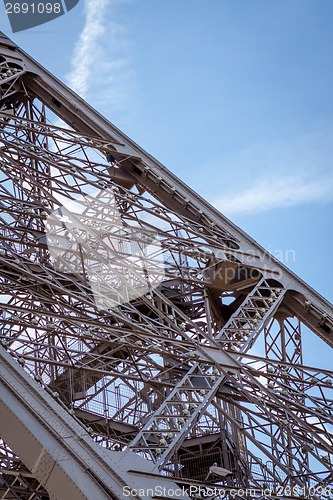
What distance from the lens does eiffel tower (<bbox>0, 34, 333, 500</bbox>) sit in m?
13.2

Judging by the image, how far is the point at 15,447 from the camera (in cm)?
1245

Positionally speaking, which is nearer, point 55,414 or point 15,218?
point 55,414

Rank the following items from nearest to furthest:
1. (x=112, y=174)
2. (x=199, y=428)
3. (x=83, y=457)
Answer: (x=83, y=457) < (x=199, y=428) < (x=112, y=174)

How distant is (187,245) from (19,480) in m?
7.10

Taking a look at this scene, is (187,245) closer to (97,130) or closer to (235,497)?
(97,130)

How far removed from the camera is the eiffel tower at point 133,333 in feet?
43.4

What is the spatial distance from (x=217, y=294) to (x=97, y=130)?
580 centimetres

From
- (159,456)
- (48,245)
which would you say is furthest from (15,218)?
(159,456)

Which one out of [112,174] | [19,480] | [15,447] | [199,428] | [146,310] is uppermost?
[112,174]

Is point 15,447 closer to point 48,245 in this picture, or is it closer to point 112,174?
point 48,245

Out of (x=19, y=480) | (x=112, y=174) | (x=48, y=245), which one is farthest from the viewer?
(x=112, y=174)

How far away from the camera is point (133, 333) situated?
683 inches

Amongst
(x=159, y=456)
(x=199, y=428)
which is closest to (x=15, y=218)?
(x=199, y=428)

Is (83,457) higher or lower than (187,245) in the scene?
lower
